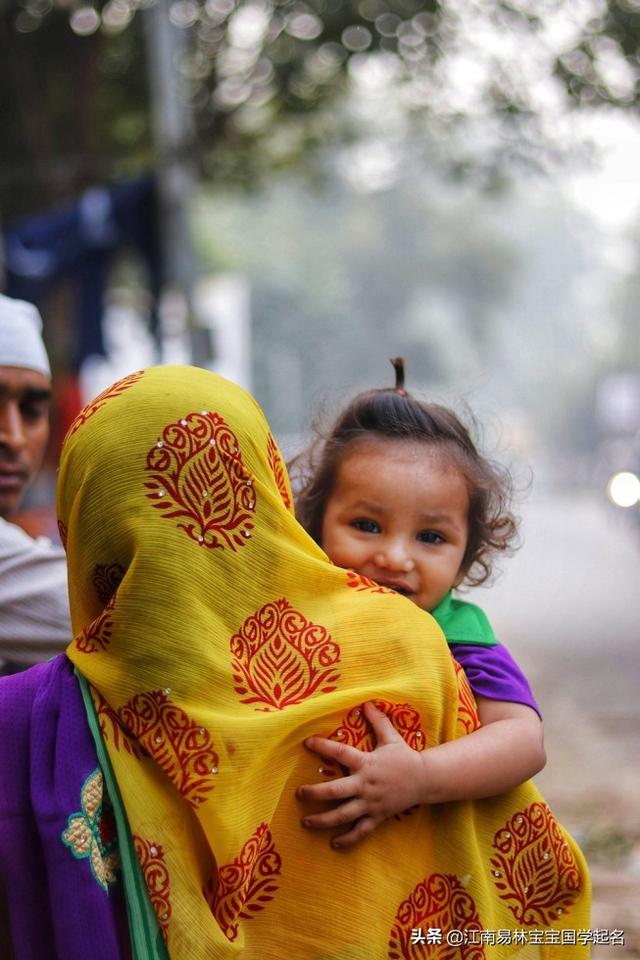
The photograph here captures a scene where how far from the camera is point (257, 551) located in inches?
63.0

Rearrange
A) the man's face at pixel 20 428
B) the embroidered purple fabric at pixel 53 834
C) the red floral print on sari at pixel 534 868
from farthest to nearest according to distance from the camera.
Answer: the man's face at pixel 20 428 → the red floral print on sari at pixel 534 868 → the embroidered purple fabric at pixel 53 834

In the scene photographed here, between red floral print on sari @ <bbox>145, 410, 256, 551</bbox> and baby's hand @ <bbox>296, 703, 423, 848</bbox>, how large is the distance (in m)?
0.30

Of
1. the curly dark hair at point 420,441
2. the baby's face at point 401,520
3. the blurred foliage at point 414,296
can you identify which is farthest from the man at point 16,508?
the blurred foliage at point 414,296

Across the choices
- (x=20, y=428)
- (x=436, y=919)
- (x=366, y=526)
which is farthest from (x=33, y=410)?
(x=436, y=919)

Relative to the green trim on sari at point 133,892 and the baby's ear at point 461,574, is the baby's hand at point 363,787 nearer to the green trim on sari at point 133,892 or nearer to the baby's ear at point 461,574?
the green trim on sari at point 133,892

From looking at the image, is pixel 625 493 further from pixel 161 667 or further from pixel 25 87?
pixel 161 667

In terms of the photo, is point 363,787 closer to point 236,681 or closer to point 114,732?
point 236,681

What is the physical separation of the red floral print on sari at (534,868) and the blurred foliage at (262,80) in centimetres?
794

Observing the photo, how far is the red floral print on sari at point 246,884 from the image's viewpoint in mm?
1571

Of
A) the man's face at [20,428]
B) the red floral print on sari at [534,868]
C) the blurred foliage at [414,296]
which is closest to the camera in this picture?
the red floral print on sari at [534,868]

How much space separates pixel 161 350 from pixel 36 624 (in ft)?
30.0

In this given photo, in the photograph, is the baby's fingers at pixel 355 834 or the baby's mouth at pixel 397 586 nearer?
the baby's fingers at pixel 355 834

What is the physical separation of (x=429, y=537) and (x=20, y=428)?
1071 mm

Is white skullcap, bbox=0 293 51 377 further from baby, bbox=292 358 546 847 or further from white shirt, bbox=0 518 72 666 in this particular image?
baby, bbox=292 358 546 847
